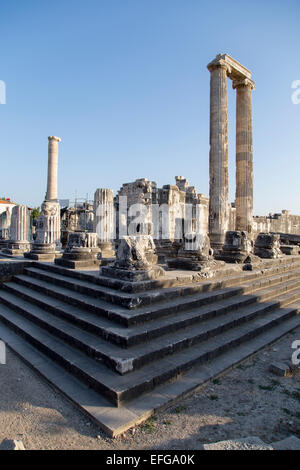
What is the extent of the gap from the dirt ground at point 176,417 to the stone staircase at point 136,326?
0.15 metres

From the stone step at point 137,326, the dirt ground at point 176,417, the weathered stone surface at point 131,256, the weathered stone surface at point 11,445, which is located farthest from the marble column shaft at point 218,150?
the weathered stone surface at point 11,445

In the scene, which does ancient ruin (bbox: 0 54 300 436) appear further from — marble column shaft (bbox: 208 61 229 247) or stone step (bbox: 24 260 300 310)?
marble column shaft (bbox: 208 61 229 247)

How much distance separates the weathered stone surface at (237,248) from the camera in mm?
8438

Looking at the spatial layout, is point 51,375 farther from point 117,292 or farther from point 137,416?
point 117,292

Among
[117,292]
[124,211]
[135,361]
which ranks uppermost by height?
[124,211]

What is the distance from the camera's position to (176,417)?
2.73m

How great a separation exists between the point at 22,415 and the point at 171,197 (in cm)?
1188

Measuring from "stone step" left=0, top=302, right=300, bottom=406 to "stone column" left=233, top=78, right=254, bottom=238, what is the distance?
31.1 feet

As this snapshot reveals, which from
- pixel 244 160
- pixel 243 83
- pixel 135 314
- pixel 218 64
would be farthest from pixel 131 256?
pixel 243 83

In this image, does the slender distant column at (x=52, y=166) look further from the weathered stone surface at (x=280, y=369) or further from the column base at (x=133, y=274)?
the weathered stone surface at (x=280, y=369)

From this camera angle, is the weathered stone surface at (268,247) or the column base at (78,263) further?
the weathered stone surface at (268,247)
